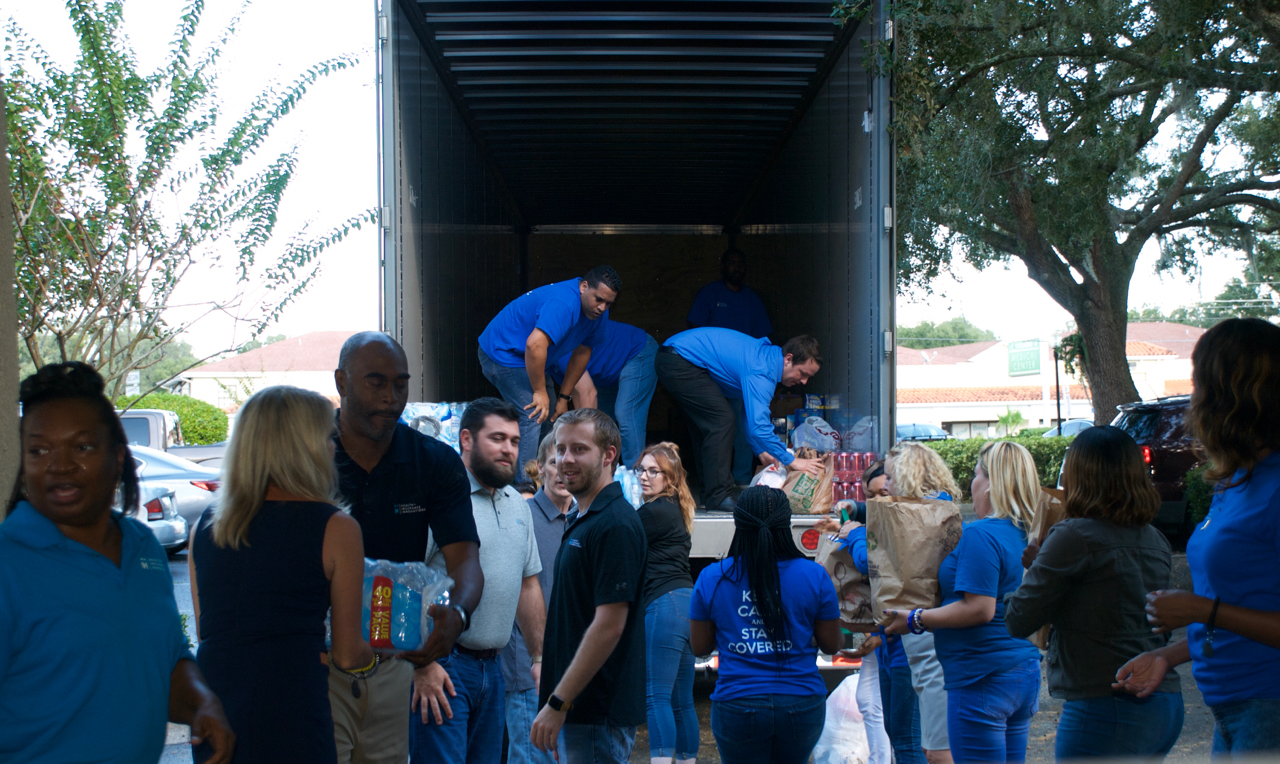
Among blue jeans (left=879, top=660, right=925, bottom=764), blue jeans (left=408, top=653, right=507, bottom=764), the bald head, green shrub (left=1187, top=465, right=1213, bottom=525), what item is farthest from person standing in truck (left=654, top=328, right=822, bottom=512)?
green shrub (left=1187, top=465, right=1213, bottom=525)

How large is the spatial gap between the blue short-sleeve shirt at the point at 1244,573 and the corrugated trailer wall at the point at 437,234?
4060 mm

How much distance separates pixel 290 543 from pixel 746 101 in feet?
21.2

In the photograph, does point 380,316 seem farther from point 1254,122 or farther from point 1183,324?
point 1183,324

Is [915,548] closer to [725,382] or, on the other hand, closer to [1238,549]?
[1238,549]

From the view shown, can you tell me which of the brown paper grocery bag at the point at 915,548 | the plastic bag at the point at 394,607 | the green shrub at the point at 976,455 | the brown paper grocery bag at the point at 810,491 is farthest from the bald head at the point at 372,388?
the green shrub at the point at 976,455

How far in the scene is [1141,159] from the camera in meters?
16.0

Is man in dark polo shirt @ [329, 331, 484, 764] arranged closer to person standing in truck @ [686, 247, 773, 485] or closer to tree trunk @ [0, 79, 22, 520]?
tree trunk @ [0, 79, 22, 520]

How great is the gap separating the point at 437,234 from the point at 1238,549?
5128 millimetres

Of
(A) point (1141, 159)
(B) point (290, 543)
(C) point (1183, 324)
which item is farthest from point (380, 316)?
(C) point (1183, 324)

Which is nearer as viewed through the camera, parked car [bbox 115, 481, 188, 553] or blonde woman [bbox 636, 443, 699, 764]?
blonde woman [bbox 636, 443, 699, 764]

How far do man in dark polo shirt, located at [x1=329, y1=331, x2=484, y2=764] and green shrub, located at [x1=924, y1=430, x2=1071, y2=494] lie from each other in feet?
52.5

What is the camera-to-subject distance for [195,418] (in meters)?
22.0

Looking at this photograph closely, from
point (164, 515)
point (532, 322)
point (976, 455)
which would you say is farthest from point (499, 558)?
point (976, 455)

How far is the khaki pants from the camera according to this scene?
2.51m
